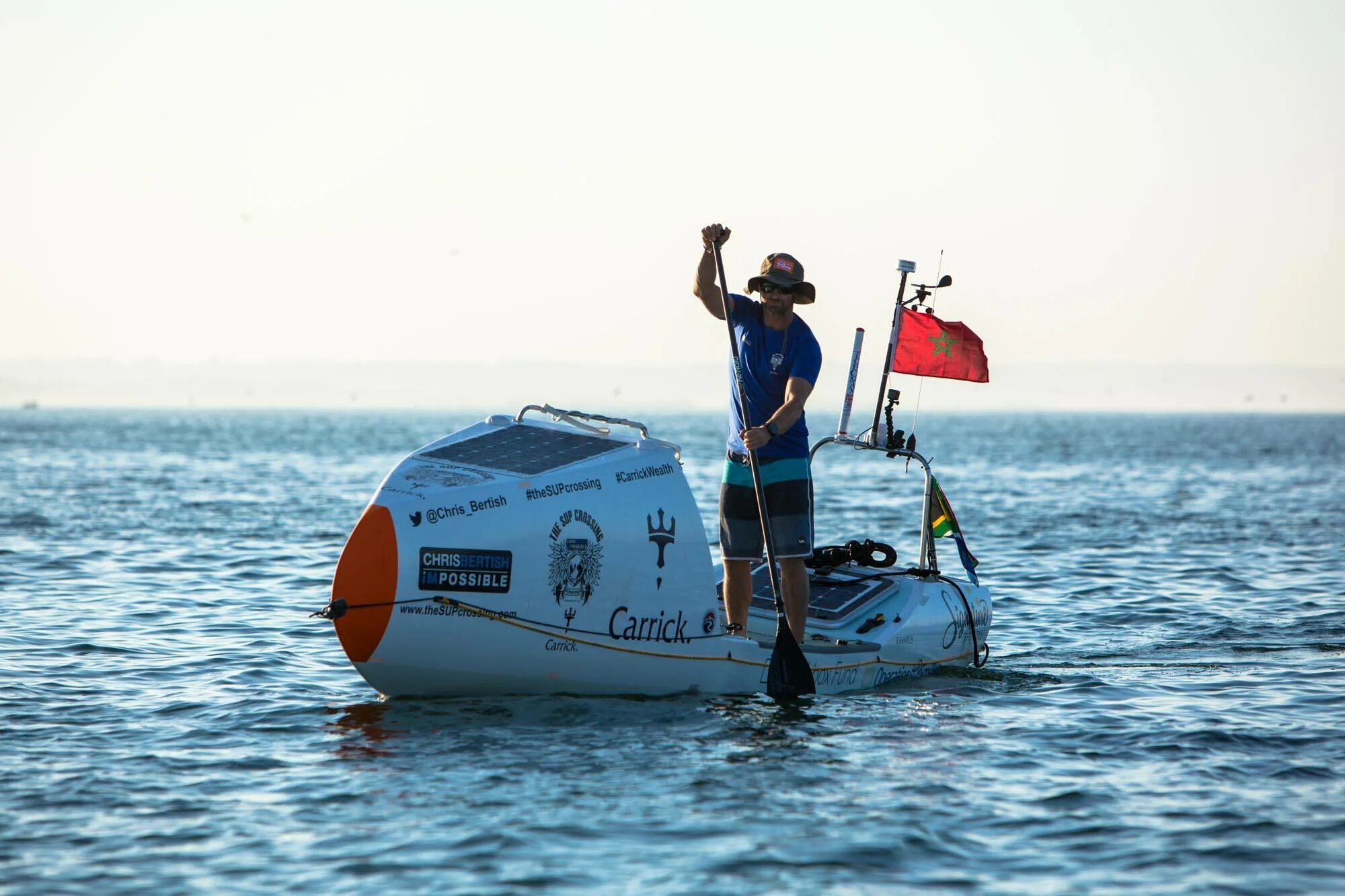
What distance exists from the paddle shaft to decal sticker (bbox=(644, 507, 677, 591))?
527 millimetres

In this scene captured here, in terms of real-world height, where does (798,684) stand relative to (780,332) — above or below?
below

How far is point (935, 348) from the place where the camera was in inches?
363

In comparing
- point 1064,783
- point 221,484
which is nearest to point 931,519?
point 1064,783

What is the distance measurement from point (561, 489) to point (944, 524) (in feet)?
11.6

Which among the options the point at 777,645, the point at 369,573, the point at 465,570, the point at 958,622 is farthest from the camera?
the point at 958,622

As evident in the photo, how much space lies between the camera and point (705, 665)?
794 centimetres

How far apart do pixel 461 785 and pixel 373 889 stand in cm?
122

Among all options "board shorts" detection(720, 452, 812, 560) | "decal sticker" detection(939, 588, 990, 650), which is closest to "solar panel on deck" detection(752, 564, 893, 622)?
"decal sticker" detection(939, 588, 990, 650)

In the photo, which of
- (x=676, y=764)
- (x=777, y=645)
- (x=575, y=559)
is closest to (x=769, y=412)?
(x=777, y=645)

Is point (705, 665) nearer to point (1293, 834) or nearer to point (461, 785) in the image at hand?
point (461, 785)

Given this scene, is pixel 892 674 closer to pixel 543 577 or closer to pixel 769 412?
pixel 769 412

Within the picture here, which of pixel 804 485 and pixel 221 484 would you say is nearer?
pixel 804 485

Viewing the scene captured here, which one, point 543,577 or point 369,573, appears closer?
point 369,573

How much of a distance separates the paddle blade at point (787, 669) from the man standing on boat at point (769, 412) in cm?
26
